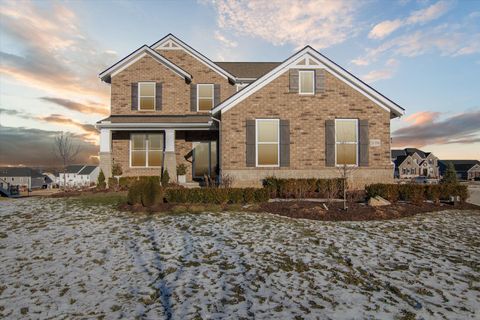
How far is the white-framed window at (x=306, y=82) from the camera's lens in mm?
13508

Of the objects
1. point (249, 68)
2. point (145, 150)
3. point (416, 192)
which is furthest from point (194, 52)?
point (416, 192)

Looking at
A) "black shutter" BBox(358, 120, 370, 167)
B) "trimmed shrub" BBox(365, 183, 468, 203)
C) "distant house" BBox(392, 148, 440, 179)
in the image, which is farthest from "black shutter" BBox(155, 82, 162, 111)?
"distant house" BBox(392, 148, 440, 179)

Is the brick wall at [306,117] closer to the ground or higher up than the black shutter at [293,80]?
closer to the ground

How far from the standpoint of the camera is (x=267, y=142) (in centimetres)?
1347

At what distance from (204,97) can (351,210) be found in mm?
12772

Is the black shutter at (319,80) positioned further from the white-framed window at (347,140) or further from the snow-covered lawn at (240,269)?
the snow-covered lawn at (240,269)

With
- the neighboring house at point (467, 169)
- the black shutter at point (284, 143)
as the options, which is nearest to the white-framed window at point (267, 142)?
the black shutter at point (284, 143)

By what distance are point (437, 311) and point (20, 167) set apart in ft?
435

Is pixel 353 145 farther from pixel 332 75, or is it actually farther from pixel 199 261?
pixel 199 261

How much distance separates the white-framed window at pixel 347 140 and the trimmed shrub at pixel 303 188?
1.96 meters

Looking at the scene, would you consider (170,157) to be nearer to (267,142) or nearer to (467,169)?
(267,142)

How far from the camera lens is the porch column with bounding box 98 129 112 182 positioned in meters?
15.6

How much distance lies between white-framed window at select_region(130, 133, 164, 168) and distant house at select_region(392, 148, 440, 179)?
7682 cm

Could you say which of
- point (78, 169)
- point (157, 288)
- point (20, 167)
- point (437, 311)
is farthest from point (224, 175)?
point (20, 167)
